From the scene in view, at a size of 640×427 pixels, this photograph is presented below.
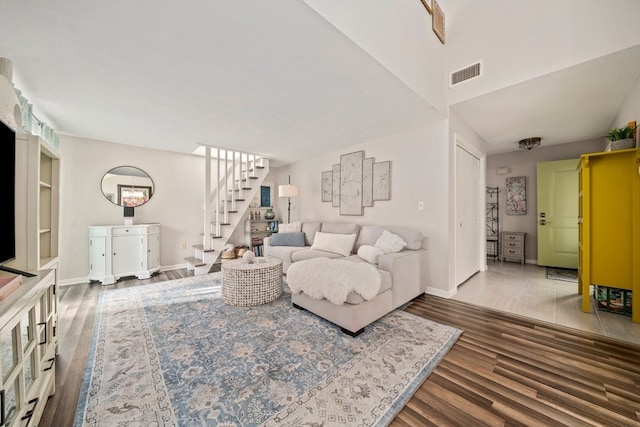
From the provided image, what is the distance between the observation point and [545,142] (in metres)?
4.49

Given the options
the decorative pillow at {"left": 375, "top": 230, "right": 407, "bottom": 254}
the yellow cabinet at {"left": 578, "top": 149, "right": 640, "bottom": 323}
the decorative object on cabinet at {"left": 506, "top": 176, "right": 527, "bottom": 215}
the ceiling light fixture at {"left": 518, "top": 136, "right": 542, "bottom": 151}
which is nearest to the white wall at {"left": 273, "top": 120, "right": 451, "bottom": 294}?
the decorative pillow at {"left": 375, "top": 230, "right": 407, "bottom": 254}

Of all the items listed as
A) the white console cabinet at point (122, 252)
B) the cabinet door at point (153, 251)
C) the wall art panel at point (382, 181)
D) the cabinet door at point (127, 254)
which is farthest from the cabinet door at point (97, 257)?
the wall art panel at point (382, 181)

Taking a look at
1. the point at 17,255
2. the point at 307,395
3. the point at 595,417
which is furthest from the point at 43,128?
the point at 595,417

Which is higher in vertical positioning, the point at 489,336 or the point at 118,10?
the point at 118,10

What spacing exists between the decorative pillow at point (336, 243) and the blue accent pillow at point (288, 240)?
0.45 metres

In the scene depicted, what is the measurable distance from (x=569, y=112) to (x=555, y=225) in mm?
2395

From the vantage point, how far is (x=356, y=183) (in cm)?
416

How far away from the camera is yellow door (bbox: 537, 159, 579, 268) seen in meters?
4.30

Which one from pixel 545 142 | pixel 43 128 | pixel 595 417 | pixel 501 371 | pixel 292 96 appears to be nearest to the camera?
pixel 595 417

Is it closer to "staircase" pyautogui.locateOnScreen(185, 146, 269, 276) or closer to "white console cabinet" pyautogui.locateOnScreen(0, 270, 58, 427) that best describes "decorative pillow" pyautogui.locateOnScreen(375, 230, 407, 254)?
"staircase" pyautogui.locateOnScreen(185, 146, 269, 276)

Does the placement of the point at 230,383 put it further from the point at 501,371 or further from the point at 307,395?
the point at 501,371

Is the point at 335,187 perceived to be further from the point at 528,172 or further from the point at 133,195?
the point at 528,172

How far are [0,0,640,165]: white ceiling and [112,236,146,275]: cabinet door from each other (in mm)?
1598

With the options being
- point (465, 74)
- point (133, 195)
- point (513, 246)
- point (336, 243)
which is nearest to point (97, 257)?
point (133, 195)
